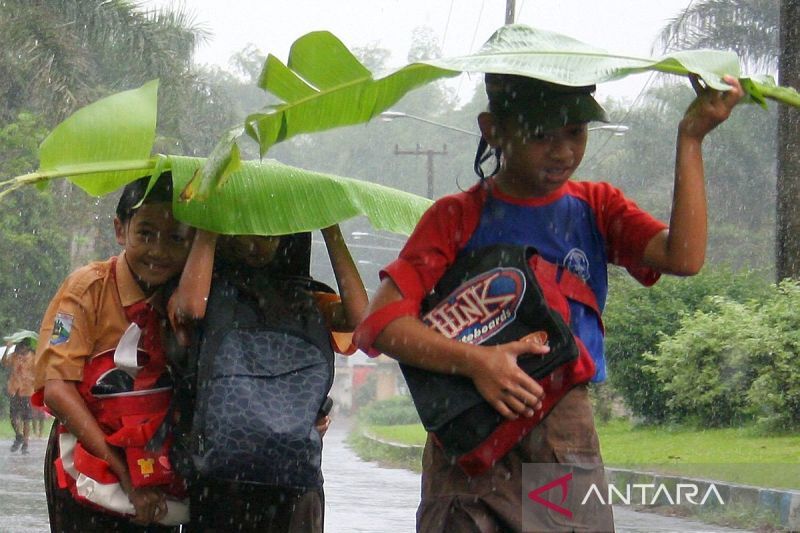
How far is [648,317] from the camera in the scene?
810 inches

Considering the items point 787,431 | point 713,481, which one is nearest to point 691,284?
point 787,431

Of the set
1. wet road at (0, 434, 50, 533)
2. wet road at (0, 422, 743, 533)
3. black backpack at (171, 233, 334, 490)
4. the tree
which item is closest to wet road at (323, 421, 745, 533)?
wet road at (0, 422, 743, 533)

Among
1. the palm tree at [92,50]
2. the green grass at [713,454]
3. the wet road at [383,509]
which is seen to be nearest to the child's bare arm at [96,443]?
the wet road at [383,509]

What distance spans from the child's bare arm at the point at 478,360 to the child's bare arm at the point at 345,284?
946 mm

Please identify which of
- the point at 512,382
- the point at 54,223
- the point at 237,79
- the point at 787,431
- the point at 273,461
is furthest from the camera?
the point at 237,79

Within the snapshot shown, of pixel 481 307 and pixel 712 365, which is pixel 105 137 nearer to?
pixel 481 307

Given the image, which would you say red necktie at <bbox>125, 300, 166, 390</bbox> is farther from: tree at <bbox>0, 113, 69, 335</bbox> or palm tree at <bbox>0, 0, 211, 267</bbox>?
tree at <bbox>0, 113, 69, 335</bbox>

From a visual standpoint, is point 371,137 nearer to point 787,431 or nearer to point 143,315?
point 787,431

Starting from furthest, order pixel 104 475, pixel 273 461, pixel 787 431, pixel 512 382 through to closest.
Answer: pixel 787 431, pixel 104 475, pixel 273 461, pixel 512 382

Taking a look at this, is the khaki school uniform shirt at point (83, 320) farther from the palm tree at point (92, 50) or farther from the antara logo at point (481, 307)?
the palm tree at point (92, 50)

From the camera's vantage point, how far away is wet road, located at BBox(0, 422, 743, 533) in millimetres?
10906

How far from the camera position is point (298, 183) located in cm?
339

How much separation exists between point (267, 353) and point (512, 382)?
3.20ft

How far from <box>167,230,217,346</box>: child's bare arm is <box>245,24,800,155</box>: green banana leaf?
79cm
